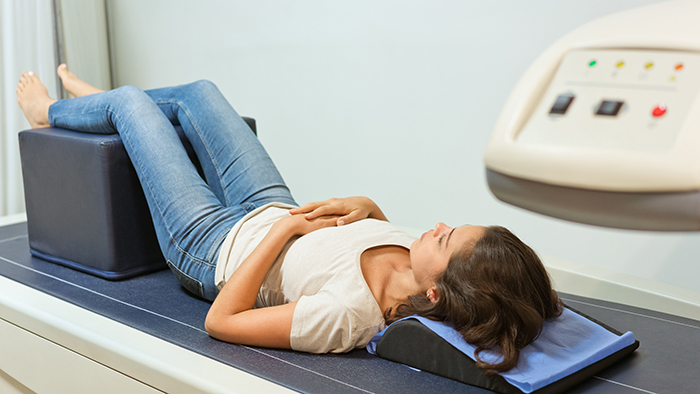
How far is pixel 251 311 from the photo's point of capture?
4.06 feet

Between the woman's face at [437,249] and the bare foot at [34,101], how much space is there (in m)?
1.38

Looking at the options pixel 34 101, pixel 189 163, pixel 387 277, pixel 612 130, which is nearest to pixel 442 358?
pixel 387 277

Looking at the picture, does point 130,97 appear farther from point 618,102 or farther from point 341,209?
point 618,102

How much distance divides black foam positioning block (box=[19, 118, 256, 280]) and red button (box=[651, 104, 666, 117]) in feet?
4.86

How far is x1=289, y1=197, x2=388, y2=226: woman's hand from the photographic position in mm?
1452

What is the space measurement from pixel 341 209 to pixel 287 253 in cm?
21

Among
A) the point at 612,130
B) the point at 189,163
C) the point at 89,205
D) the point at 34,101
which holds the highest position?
the point at 612,130

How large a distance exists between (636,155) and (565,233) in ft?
6.13

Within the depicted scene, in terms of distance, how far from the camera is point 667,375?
116cm

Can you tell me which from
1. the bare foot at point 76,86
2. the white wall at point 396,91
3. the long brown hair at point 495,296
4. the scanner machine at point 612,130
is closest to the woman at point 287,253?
the long brown hair at point 495,296

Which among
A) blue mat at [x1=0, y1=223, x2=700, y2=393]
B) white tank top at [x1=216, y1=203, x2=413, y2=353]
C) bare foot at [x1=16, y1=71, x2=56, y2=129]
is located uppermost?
bare foot at [x1=16, y1=71, x2=56, y2=129]

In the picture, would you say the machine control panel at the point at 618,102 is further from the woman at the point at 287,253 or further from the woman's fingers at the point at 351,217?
the woman's fingers at the point at 351,217

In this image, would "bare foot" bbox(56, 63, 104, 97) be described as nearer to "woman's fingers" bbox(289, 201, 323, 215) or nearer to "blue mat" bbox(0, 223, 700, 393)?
"blue mat" bbox(0, 223, 700, 393)

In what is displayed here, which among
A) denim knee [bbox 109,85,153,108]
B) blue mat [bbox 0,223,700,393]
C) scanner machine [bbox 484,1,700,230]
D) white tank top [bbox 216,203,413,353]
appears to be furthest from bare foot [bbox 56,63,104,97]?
scanner machine [bbox 484,1,700,230]
